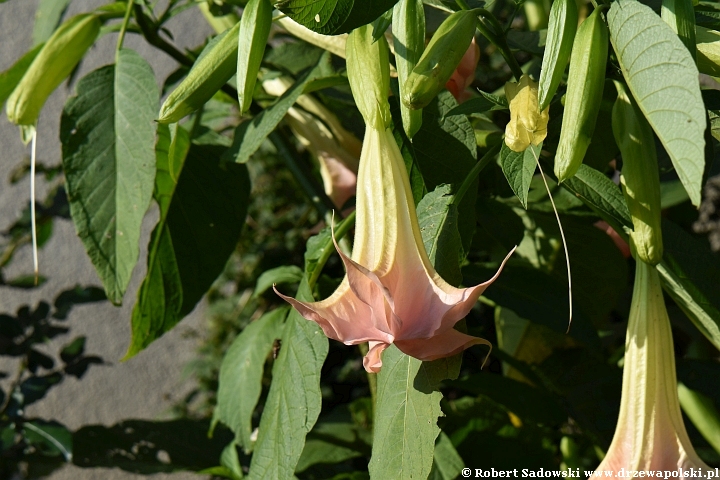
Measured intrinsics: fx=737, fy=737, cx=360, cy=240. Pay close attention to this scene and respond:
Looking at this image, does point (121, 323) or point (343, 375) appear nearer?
point (343, 375)

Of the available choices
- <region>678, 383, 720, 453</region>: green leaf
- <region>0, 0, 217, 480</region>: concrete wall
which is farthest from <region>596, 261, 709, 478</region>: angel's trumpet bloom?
<region>0, 0, 217, 480</region>: concrete wall

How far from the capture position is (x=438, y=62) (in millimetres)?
360

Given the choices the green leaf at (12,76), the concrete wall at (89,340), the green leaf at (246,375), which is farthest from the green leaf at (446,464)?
the concrete wall at (89,340)

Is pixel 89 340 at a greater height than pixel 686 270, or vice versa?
pixel 686 270

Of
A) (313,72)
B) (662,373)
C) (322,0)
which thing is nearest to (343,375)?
(313,72)

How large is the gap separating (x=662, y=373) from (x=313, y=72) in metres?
0.34

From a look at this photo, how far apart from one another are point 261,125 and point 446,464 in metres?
0.34

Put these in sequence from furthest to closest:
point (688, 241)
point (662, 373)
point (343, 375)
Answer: point (343, 375), point (688, 241), point (662, 373)

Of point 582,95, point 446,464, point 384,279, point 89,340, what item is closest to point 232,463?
point 446,464

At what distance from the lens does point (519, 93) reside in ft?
1.22

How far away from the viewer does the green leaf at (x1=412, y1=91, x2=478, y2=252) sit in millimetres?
492

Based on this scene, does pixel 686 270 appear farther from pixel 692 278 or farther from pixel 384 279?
pixel 384 279

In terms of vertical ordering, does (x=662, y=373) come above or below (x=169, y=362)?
above

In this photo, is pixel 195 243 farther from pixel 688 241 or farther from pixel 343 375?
pixel 343 375
